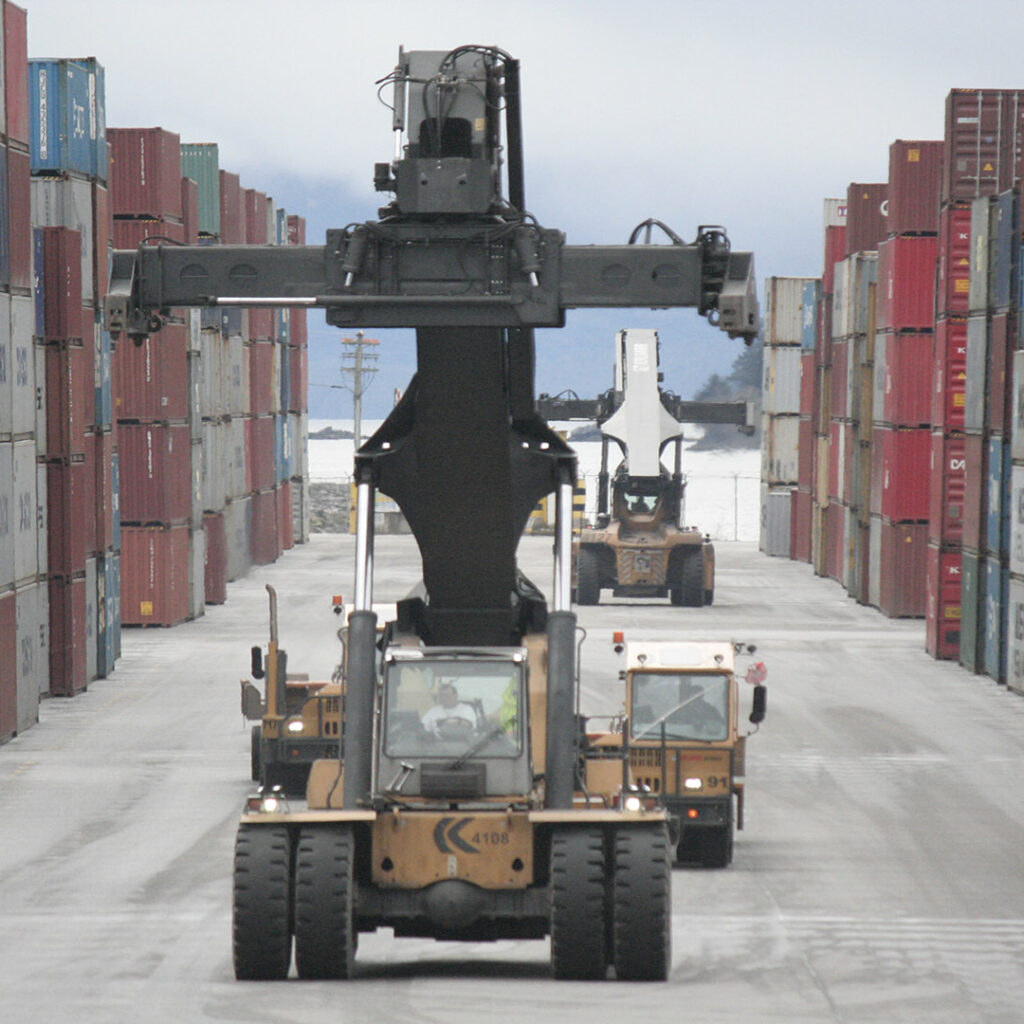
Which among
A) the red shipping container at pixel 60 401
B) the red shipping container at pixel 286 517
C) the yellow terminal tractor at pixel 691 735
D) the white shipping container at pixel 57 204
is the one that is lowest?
the red shipping container at pixel 286 517

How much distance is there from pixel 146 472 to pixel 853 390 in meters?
25.2

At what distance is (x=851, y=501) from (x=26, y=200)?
38.4 meters

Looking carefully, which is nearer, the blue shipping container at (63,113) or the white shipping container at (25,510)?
the white shipping container at (25,510)

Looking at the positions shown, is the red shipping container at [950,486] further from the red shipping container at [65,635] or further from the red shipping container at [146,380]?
the red shipping container at [65,635]

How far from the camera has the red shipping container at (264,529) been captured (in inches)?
3295

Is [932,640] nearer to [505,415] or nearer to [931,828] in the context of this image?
[931,828]

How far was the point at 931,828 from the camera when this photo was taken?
29.2 metres

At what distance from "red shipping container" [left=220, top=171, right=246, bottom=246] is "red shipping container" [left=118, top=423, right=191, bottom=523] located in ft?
58.2

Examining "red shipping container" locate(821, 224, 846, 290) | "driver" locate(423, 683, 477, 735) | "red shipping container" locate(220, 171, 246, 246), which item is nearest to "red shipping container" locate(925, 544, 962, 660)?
"red shipping container" locate(821, 224, 846, 290)

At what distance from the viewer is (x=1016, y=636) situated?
1788 inches

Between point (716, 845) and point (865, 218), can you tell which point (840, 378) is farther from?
point (716, 845)

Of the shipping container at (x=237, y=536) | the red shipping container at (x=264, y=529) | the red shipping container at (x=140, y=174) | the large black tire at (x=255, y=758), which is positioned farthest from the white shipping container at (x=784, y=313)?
the large black tire at (x=255, y=758)

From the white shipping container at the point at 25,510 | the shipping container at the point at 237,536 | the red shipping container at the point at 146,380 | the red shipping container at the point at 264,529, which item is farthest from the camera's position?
the red shipping container at the point at 264,529

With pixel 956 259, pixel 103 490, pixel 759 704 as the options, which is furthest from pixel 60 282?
pixel 759 704
